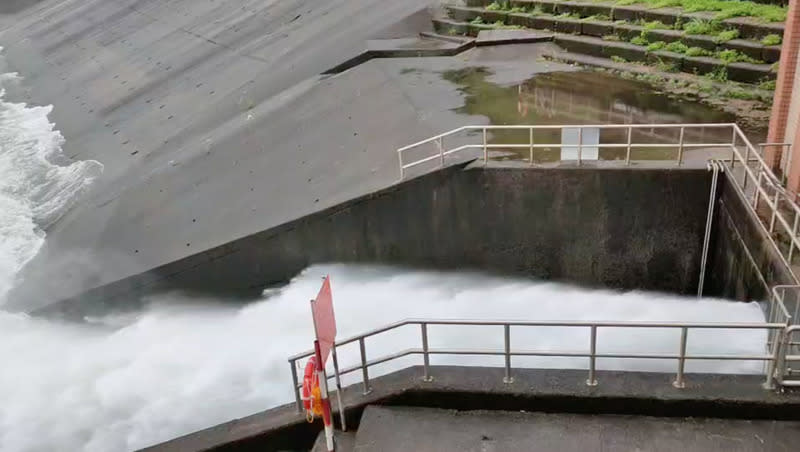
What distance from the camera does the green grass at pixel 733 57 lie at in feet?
47.4

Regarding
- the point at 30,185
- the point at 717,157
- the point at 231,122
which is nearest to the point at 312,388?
the point at 717,157

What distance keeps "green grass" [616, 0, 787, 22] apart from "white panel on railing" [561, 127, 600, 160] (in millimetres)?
7549

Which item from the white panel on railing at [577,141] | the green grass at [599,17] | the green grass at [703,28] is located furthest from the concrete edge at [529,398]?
the green grass at [599,17]

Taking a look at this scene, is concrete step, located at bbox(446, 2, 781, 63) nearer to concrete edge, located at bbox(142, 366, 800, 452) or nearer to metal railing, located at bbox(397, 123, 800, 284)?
metal railing, located at bbox(397, 123, 800, 284)

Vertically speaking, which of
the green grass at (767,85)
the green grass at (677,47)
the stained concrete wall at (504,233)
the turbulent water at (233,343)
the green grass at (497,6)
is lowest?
the turbulent water at (233,343)

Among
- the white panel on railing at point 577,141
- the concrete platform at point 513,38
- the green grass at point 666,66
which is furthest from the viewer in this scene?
the concrete platform at point 513,38

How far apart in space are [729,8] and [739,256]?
9.51 m

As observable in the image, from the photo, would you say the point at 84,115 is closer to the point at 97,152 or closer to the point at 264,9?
the point at 97,152

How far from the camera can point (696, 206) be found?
1027 centimetres

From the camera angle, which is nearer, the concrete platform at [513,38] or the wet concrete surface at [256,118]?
the wet concrete surface at [256,118]

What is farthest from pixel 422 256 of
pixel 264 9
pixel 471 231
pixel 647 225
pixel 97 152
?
pixel 264 9

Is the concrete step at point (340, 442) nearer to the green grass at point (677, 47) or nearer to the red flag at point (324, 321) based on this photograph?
the red flag at point (324, 321)

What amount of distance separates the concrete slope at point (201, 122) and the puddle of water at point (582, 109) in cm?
192

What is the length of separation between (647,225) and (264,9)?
1957 cm
